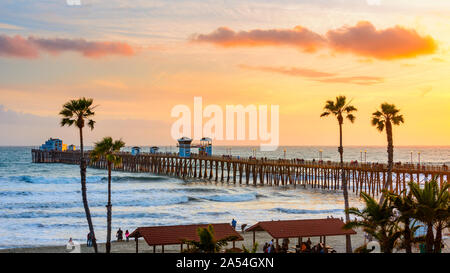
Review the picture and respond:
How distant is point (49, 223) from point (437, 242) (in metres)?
30.9

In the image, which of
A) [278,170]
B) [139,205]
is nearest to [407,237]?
[139,205]

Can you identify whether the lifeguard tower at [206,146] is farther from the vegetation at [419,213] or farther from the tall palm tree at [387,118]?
the vegetation at [419,213]

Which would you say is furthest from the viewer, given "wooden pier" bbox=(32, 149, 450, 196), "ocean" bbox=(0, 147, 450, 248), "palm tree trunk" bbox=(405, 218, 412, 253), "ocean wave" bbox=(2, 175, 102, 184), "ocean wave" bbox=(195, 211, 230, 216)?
"ocean wave" bbox=(2, 175, 102, 184)

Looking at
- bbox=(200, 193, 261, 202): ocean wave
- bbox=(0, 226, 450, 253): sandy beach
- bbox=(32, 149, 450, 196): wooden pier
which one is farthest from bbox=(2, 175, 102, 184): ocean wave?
bbox=(0, 226, 450, 253): sandy beach

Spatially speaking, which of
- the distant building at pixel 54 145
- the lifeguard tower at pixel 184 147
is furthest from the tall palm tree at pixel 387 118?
the distant building at pixel 54 145

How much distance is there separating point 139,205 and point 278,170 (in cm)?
3939

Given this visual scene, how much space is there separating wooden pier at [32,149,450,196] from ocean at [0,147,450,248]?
111 inches

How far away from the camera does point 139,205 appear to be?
50656mm

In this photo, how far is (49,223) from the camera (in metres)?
36.5

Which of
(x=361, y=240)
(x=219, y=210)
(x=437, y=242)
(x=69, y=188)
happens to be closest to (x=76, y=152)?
(x=69, y=188)

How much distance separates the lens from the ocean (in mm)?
34188

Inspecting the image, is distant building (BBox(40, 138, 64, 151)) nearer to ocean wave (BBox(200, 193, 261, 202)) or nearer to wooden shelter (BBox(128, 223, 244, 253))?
ocean wave (BBox(200, 193, 261, 202))
